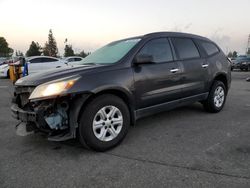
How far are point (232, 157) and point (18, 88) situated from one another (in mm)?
3210

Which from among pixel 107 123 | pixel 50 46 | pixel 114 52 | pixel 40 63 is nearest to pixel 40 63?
pixel 40 63

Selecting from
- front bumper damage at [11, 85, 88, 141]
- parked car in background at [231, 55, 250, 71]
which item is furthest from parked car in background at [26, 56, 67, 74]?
parked car in background at [231, 55, 250, 71]

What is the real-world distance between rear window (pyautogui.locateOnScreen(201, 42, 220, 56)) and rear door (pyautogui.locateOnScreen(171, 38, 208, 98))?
33 cm

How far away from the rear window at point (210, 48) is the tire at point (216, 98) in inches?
27.2

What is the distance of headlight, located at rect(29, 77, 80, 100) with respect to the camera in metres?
2.78

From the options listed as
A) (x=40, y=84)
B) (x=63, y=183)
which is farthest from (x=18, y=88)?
(x=63, y=183)

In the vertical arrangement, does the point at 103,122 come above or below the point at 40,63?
below

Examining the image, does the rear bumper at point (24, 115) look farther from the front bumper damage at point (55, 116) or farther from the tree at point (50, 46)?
the tree at point (50, 46)

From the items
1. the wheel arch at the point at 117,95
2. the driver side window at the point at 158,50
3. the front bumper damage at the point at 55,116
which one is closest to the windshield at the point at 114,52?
the driver side window at the point at 158,50

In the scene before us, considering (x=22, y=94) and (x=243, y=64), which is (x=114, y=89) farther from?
(x=243, y=64)

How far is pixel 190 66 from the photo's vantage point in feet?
14.1

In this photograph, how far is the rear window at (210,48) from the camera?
488 cm

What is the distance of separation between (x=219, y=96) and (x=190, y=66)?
1374 mm

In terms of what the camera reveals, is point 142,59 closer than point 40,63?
Yes
